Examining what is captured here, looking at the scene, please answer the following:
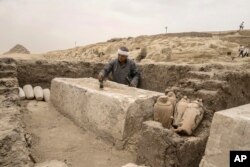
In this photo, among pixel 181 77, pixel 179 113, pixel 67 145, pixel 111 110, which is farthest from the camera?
pixel 181 77

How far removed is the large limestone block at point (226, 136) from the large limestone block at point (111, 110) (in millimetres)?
1299

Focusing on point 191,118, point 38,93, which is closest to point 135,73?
point 38,93

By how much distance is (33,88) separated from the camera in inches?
298

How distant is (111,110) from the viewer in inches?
181

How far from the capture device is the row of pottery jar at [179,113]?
3992mm

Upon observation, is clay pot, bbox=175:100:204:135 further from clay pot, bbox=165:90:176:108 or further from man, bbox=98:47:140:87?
man, bbox=98:47:140:87

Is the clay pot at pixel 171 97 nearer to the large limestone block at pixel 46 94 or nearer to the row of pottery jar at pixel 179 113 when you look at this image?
the row of pottery jar at pixel 179 113

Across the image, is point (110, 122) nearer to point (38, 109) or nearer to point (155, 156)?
point (155, 156)

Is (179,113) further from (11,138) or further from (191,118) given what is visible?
(11,138)

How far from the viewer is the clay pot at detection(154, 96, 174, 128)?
433 centimetres

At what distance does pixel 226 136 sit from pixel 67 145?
248cm

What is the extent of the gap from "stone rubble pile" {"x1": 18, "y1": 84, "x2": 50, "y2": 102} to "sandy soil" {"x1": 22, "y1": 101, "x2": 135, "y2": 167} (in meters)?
0.95

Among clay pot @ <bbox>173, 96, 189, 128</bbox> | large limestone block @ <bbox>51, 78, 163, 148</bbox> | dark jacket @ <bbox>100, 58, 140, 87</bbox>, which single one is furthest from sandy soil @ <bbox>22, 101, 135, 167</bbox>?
dark jacket @ <bbox>100, 58, 140, 87</bbox>

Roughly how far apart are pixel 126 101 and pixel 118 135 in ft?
1.64
